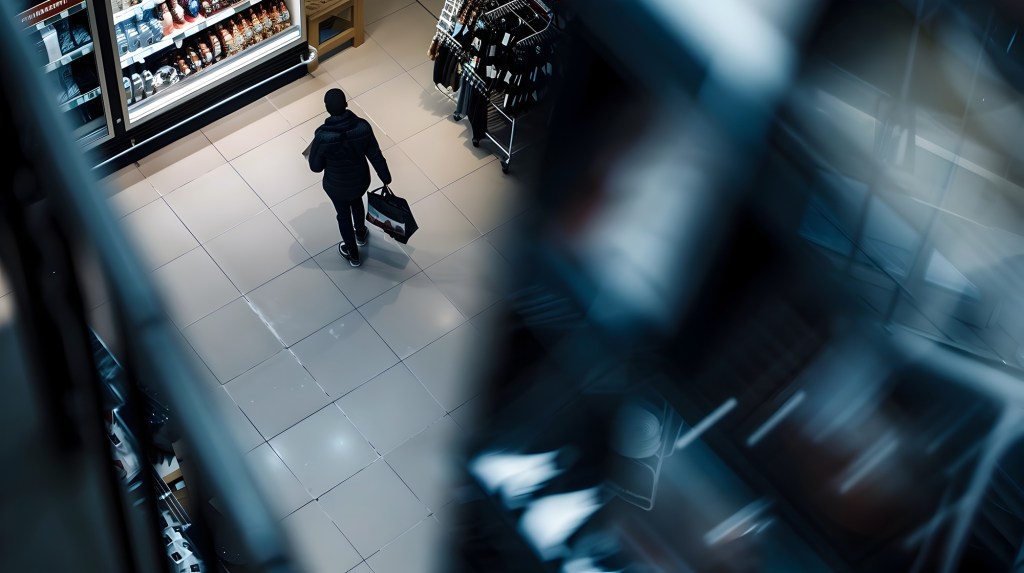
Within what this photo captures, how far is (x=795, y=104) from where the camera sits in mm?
1069

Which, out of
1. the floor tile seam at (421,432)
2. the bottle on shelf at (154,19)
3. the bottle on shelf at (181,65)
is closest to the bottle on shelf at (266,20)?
the bottle on shelf at (181,65)

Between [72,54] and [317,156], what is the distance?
1123 millimetres

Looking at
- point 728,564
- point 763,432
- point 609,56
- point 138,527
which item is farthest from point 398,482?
point 138,527

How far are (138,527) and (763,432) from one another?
35.0 inches

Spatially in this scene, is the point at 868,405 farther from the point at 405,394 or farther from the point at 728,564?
the point at 405,394

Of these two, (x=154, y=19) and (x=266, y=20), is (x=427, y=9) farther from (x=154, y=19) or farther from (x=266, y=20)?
(x=154, y=19)

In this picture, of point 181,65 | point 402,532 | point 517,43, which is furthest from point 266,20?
point 402,532

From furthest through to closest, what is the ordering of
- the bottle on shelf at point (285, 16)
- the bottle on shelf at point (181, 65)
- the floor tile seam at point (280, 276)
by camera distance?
the bottle on shelf at point (285, 16)
the bottle on shelf at point (181, 65)
the floor tile seam at point (280, 276)

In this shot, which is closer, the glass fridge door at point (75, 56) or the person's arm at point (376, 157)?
the glass fridge door at point (75, 56)

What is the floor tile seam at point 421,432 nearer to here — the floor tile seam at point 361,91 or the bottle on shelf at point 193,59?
the floor tile seam at point 361,91

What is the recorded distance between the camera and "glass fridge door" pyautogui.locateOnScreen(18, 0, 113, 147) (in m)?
4.14

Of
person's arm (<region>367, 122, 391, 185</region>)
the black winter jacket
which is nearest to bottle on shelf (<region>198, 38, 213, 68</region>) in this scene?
the black winter jacket

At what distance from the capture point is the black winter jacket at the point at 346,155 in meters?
4.20

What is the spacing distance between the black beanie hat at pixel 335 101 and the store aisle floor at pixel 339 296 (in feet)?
2.41
